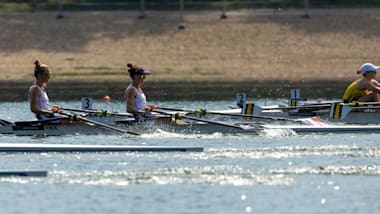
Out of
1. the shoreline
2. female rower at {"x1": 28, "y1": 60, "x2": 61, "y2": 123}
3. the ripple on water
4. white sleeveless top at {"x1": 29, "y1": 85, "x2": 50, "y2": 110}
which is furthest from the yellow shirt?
the shoreline

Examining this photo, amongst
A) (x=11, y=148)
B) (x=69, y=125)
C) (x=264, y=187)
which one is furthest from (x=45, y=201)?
(x=69, y=125)

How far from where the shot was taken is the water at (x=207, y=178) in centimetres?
1686

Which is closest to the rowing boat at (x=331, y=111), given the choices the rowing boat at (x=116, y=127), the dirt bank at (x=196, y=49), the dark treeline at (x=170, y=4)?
the rowing boat at (x=116, y=127)

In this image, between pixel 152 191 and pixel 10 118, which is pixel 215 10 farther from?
pixel 152 191

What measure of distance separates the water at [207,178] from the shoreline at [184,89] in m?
13.0

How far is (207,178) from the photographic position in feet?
61.6

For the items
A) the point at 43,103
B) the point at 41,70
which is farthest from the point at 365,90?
the point at 41,70

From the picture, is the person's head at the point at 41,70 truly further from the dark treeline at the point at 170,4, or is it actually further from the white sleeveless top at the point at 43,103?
the dark treeline at the point at 170,4

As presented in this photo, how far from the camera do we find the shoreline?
3697cm

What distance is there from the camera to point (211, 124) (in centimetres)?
2462

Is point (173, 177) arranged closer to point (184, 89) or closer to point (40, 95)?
point (40, 95)

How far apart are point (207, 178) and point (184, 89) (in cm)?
1969

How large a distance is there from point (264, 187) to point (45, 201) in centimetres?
301

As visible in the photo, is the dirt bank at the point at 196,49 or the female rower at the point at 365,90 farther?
the dirt bank at the point at 196,49
